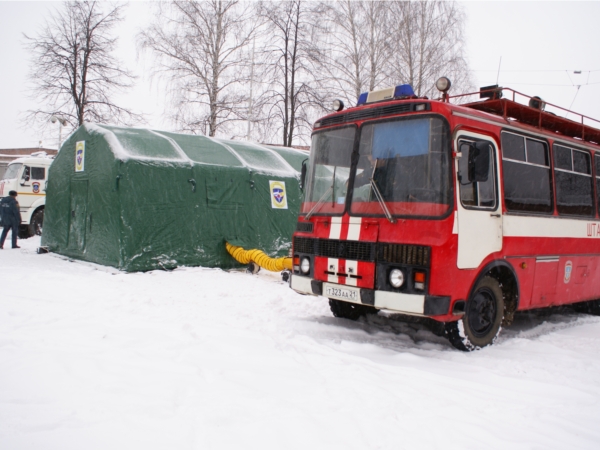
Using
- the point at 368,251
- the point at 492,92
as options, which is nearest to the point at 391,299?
the point at 368,251

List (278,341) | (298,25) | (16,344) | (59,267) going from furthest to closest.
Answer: (298,25)
(59,267)
(278,341)
(16,344)

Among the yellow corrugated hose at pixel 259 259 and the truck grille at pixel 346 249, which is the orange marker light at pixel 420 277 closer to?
the truck grille at pixel 346 249

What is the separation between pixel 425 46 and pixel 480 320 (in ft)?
75.7

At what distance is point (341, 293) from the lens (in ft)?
19.7

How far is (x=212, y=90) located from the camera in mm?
24906

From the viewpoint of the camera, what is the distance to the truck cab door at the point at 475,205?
5.52 metres

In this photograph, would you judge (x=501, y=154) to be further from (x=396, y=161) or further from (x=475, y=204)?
(x=396, y=161)

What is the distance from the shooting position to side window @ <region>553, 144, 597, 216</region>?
7422 millimetres

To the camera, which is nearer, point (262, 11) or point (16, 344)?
point (16, 344)

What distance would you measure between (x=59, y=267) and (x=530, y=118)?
9976 millimetres

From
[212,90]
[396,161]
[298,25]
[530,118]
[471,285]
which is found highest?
[298,25]

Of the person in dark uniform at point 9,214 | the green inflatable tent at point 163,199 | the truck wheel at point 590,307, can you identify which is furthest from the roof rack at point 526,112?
the person in dark uniform at point 9,214

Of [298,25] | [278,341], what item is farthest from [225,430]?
[298,25]

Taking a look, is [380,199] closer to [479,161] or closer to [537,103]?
[479,161]
